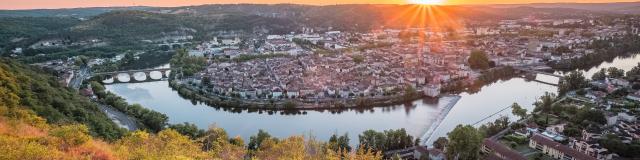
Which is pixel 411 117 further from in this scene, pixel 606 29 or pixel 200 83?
pixel 606 29

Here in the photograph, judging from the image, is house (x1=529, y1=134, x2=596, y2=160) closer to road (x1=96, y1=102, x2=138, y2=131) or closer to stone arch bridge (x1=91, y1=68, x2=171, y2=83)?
road (x1=96, y1=102, x2=138, y2=131)

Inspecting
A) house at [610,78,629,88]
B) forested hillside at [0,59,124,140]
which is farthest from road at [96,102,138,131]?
house at [610,78,629,88]

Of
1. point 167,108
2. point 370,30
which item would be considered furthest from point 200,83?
point 370,30

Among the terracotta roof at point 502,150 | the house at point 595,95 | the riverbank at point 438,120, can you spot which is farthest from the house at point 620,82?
the terracotta roof at point 502,150

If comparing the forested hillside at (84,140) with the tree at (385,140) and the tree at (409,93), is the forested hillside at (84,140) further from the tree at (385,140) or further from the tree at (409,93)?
the tree at (409,93)

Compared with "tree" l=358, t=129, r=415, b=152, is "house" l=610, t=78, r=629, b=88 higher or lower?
higher
